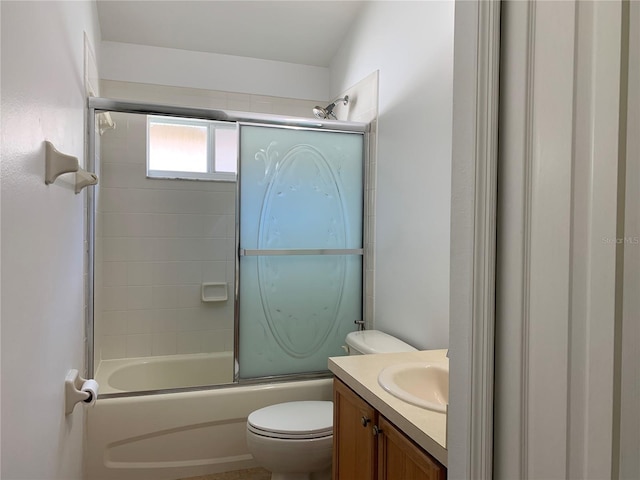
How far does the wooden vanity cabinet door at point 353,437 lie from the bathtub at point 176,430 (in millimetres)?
951

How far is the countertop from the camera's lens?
1.08 m

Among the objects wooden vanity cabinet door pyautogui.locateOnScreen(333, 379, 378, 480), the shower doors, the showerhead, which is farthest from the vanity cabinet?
the showerhead

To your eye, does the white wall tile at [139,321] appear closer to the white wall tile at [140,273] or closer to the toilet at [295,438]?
the white wall tile at [140,273]

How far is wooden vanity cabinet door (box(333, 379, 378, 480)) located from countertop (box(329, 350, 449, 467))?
4cm

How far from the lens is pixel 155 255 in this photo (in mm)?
3277

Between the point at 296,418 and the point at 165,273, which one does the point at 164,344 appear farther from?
the point at 296,418

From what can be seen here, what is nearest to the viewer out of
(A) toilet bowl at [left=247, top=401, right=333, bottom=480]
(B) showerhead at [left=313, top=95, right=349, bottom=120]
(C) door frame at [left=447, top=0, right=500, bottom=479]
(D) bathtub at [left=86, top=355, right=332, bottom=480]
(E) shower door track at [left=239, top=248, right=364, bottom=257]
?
(C) door frame at [left=447, top=0, right=500, bottom=479]

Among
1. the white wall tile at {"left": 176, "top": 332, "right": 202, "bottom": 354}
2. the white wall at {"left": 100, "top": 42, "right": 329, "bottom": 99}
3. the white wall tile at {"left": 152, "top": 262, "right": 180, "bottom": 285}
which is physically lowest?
the white wall tile at {"left": 176, "top": 332, "right": 202, "bottom": 354}

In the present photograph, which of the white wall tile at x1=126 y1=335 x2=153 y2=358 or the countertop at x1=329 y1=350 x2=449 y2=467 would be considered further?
the white wall tile at x1=126 y1=335 x2=153 y2=358

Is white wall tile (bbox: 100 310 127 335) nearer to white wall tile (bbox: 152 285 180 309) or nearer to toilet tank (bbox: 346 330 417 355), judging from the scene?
white wall tile (bbox: 152 285 180 309)

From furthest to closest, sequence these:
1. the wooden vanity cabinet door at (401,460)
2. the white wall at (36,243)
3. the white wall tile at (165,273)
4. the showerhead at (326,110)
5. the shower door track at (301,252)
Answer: the white wall tile at (165,273)
the showerhead at (326,110)
the shower door track at (301,252)
the wooden vanity cabinet door at (401,460)
the white wall at (36,243)

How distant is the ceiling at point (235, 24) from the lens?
9.02 feet

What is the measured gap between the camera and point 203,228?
338 cm

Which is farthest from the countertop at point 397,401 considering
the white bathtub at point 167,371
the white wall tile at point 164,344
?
the white wall tile at point 164,344
